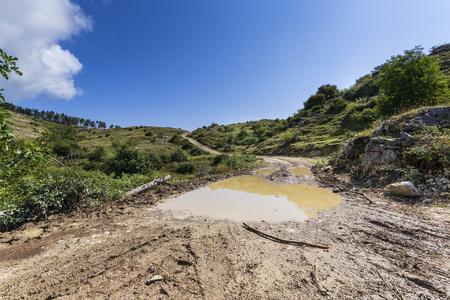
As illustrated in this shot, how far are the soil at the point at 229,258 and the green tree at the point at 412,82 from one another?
11384 mm

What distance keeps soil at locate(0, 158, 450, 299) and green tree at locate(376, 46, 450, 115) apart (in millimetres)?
11384

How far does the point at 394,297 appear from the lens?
260 cm

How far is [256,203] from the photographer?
7.72 m

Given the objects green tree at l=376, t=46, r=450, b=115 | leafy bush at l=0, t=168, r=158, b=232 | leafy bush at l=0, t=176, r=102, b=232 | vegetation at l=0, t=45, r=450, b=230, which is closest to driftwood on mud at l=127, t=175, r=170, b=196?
vegetation at l=0, t=45, r=450, b=230

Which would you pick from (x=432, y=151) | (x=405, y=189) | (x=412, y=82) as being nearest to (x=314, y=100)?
(x=412, y=82)

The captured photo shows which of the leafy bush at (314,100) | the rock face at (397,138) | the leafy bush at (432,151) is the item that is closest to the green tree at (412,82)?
the rock face at (397,138)

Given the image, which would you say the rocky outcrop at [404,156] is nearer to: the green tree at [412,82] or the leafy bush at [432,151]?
the leafy bush at [432,151]

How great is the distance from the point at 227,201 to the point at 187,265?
4752 mm

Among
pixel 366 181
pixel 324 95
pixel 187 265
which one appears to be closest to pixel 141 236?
pixel 187 265

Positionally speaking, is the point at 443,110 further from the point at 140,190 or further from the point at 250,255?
the point at 140,190

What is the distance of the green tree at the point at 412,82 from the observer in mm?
11603

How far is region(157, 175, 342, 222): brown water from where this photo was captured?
6359 mm

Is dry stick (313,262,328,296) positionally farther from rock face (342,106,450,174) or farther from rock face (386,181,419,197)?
rock face (342,106,450,174)

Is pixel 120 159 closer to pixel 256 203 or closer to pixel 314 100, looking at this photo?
pixel 256 203
